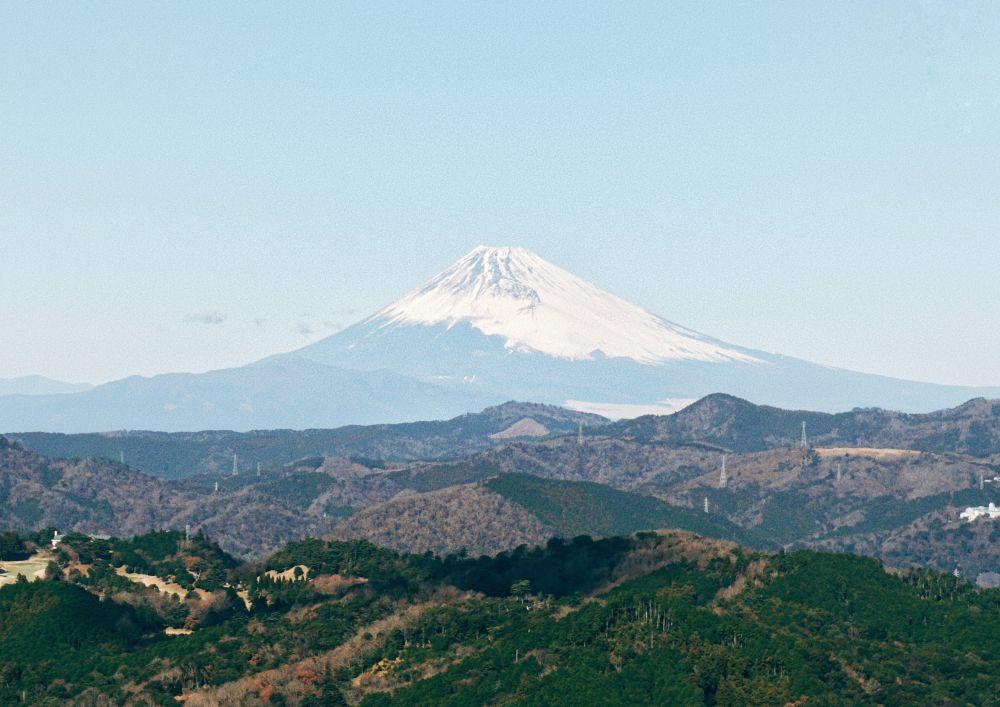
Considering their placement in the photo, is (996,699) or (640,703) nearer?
(640,703)

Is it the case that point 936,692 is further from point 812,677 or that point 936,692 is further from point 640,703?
point 640,703

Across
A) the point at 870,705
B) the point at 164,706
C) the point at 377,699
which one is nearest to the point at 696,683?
the point at 870,705

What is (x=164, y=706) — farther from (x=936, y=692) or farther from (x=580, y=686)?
(x=936, y=692)

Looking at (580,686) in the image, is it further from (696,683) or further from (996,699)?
(996,699)

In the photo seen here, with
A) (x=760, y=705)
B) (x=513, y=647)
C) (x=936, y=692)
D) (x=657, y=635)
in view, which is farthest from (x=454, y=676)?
(x=936, y=692)

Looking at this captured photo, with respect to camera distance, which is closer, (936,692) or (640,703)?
(640,703)

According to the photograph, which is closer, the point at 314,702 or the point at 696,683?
the point at 696,683

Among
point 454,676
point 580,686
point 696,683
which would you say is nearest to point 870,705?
point 696,683

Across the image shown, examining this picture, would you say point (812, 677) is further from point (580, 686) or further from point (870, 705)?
point (580, 686)
